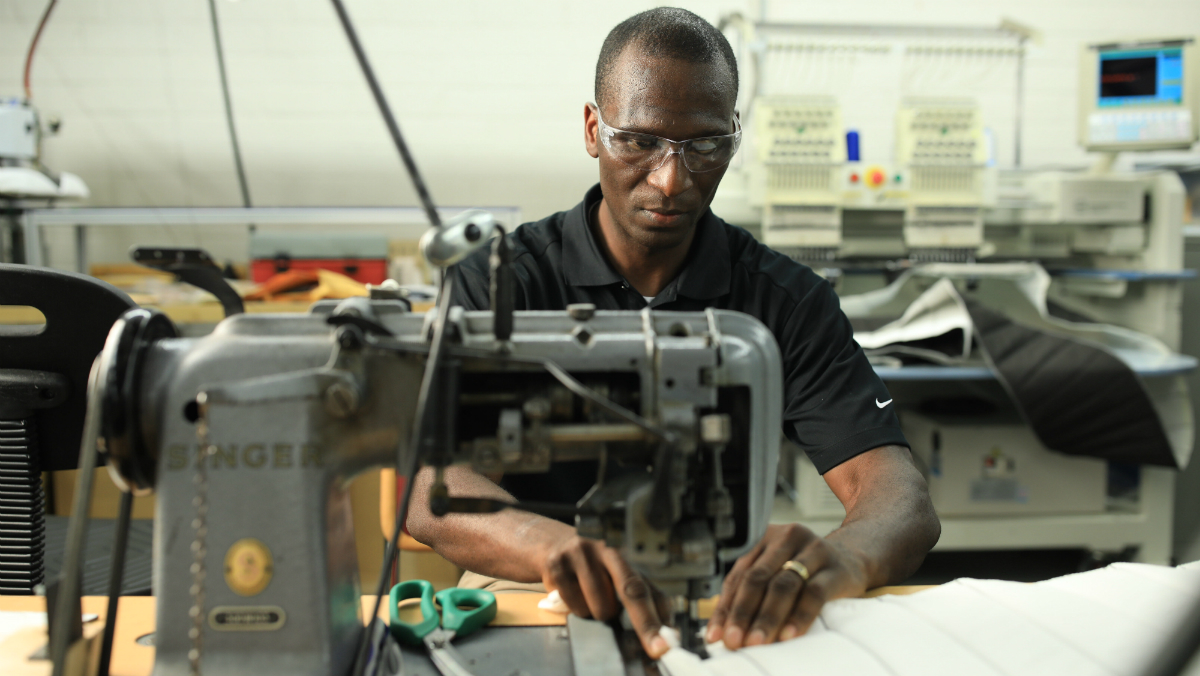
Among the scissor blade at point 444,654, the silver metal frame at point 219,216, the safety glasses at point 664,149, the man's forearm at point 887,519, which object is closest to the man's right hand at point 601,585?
the scissor blade at point 444,654

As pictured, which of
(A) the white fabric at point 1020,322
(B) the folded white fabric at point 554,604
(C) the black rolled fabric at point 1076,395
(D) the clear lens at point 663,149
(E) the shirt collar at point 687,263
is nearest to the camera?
(B) the folded white fabric at point 554,604

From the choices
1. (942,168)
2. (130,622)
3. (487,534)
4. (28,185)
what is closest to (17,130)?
(28,185)

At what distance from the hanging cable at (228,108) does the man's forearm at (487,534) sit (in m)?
2.70

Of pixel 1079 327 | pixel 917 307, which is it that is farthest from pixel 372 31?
pixel 1079 327

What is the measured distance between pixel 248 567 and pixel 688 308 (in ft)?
2.77

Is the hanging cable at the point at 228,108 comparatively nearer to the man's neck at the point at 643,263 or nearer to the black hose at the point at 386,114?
the man's neck at the point at 643,263

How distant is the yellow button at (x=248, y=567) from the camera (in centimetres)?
60

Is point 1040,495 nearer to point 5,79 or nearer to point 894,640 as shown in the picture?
point 894,640

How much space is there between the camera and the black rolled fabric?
217 cm

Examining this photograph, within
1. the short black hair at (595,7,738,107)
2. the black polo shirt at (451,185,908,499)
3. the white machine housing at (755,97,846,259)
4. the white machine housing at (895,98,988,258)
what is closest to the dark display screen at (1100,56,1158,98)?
the white machine housing at (895,98,988,258)

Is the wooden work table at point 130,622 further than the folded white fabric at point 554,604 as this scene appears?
No

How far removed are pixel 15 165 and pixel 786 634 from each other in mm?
2579

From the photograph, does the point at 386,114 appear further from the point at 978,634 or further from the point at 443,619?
the point at 978,634

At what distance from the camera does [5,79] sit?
3340 millimetres
